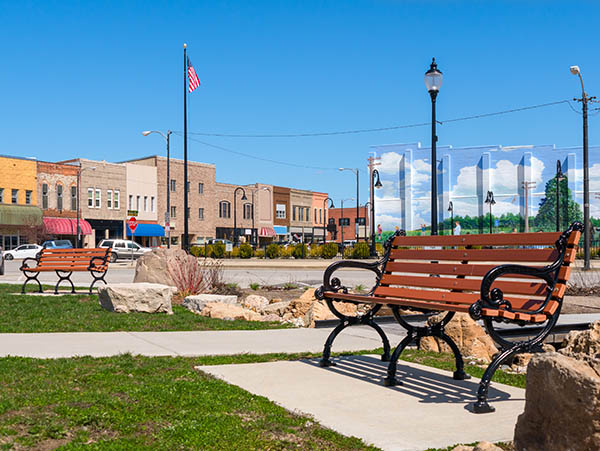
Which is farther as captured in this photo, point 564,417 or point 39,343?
point 39,343

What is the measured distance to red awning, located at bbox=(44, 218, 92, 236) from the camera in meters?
59.6

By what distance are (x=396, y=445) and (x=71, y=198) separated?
63.1m

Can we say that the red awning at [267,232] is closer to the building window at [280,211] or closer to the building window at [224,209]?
the building window at [280,211]

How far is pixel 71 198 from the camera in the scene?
6250 cm

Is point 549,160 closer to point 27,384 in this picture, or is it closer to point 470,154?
point 470,154

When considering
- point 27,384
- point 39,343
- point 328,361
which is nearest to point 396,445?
point 328,361

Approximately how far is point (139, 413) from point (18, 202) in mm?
59088

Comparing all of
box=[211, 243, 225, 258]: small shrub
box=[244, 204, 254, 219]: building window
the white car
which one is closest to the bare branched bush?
box=[211, 243, 225, 258]: small shrub

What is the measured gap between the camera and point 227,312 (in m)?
10.4

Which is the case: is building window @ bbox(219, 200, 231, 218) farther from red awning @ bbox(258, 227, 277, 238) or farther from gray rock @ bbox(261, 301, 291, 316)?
gray rock @ bbox(261, 301, 291, 316)

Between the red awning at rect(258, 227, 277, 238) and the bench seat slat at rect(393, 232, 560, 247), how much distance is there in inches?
3388

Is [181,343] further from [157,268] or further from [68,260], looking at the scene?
[68,260]

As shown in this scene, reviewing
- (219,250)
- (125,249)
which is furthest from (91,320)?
(219,250)

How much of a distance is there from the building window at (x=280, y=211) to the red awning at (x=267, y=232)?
339 centimetres
